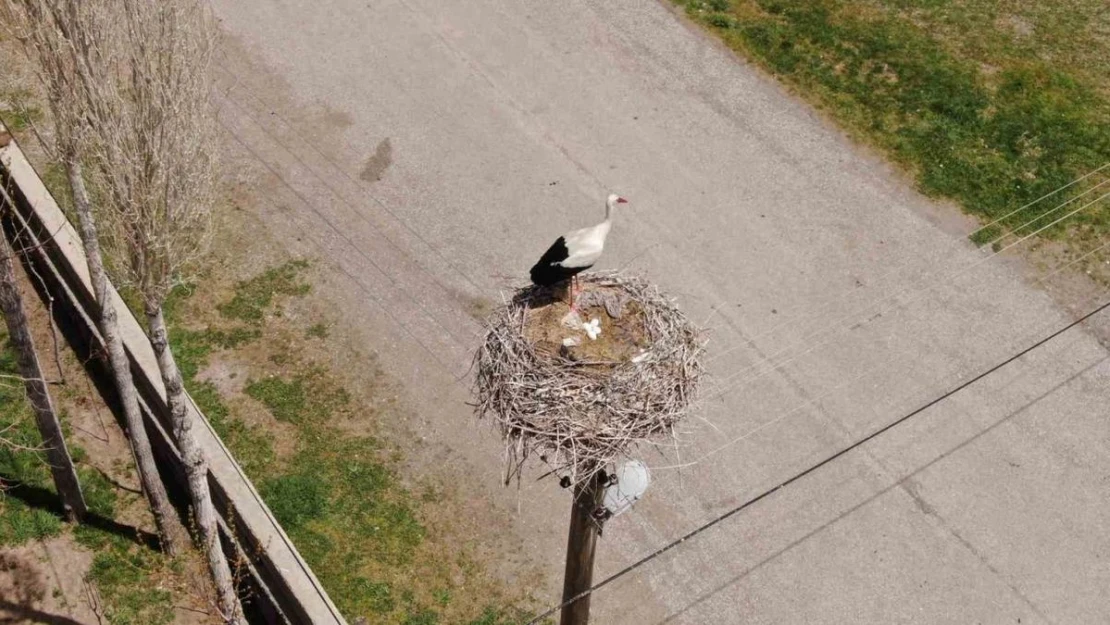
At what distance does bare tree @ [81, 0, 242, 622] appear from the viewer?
7547 millimetres

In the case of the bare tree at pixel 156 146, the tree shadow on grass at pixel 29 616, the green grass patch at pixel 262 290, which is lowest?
the tree shadow on grass at pixel 29 616

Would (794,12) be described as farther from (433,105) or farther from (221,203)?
(221,203)

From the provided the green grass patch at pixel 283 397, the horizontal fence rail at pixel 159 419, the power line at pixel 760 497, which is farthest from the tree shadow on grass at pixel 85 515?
the power line at pixel 760 497

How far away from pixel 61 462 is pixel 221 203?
428 centimetres

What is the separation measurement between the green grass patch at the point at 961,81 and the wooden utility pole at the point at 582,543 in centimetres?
865

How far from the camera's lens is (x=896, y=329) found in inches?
511

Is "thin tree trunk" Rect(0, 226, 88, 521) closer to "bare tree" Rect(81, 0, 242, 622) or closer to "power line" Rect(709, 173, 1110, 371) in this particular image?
"bare tree" Rect(81, 0, 242, 622)

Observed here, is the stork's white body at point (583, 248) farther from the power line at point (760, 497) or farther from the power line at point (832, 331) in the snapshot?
the power line at point (832, 331)

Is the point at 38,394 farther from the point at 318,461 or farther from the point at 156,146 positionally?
the point at 156,146

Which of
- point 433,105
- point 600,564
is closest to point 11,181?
point 433,105

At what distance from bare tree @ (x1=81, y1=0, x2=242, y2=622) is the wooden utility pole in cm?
347

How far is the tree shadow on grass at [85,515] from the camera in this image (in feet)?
36.7

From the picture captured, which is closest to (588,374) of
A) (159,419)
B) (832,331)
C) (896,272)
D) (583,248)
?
(583,248)

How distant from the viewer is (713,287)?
1329 centimetres
